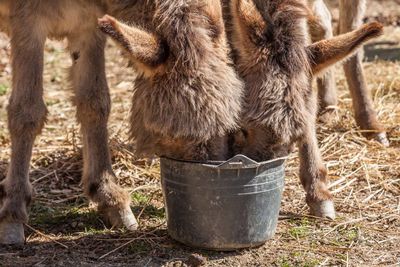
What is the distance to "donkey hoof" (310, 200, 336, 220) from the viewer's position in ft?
15.8

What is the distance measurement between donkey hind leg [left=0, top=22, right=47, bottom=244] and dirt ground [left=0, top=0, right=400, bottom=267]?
0.59ft

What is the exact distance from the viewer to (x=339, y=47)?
3926 mm

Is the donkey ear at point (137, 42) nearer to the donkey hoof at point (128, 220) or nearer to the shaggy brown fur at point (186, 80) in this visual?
the shaggy brown fur at point (186, 80)

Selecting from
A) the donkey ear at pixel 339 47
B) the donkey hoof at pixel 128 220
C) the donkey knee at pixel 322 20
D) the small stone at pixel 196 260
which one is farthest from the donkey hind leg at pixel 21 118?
the donkey knee at pixel 322 20

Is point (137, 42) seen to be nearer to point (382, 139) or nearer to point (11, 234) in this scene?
point (11, 234)

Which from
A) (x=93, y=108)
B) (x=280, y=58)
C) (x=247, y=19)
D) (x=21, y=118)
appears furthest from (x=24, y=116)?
(x=280, y=58)

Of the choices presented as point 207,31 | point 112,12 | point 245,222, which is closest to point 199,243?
point 245,222

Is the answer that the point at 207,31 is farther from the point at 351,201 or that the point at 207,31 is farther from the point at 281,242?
the point at 351,201

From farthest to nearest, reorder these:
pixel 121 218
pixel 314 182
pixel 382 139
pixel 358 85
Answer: pixel 358 85 < pixel 382 139 < pixel 314 182 < pixel 121 218

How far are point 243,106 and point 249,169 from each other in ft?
1.11

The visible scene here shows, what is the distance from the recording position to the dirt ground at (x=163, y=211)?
4254 millimetres

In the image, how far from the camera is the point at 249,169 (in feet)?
12.8

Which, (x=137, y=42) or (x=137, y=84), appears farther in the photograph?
(x=137, y=84)

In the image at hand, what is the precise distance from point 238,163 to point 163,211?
135 cm
